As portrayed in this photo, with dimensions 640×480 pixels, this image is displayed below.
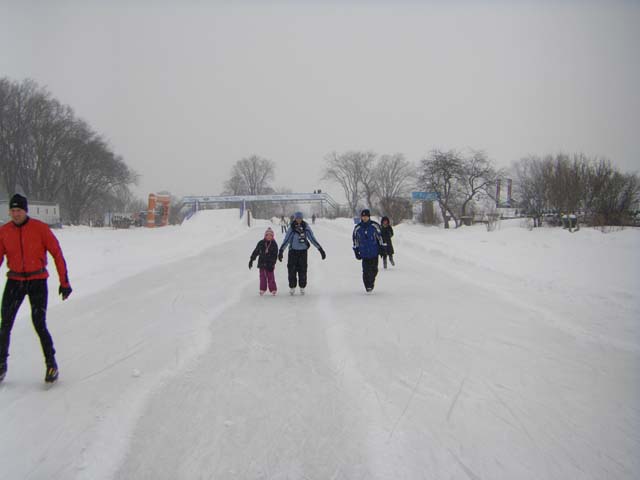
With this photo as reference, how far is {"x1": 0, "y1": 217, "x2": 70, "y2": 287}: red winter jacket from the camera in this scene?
359 cm

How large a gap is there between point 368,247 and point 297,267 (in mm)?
1529

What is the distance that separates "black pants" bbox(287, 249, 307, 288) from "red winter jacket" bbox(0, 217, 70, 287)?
15.2 ft

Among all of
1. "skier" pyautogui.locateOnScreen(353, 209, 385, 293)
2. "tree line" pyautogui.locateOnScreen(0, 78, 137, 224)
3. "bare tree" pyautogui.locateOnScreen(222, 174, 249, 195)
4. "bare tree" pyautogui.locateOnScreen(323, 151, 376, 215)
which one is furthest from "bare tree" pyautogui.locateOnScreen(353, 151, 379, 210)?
"skier" pyautogui.locateOnScreen(353, 209, 385, 293)

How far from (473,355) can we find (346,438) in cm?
219

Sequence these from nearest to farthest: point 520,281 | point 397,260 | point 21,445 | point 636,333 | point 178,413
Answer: point 21,445 → point 178,413 → point 636,333 → point 520,281 → point 397,260

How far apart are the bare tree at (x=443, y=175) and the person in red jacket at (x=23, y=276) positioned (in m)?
32.6

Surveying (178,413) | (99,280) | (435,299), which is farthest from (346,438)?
(99,280)

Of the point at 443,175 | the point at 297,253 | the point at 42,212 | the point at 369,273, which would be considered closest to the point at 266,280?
the point at 297,253

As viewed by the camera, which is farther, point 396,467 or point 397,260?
point 397,260

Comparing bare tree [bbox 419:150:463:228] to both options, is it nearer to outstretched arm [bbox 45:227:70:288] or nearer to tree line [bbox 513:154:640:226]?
tree line [bbox 513:154:640:226]

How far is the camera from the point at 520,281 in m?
8.80

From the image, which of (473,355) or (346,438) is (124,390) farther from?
(473,355)

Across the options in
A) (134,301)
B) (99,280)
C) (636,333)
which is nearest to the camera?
(636,333)

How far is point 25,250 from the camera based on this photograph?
3605 millimetres
